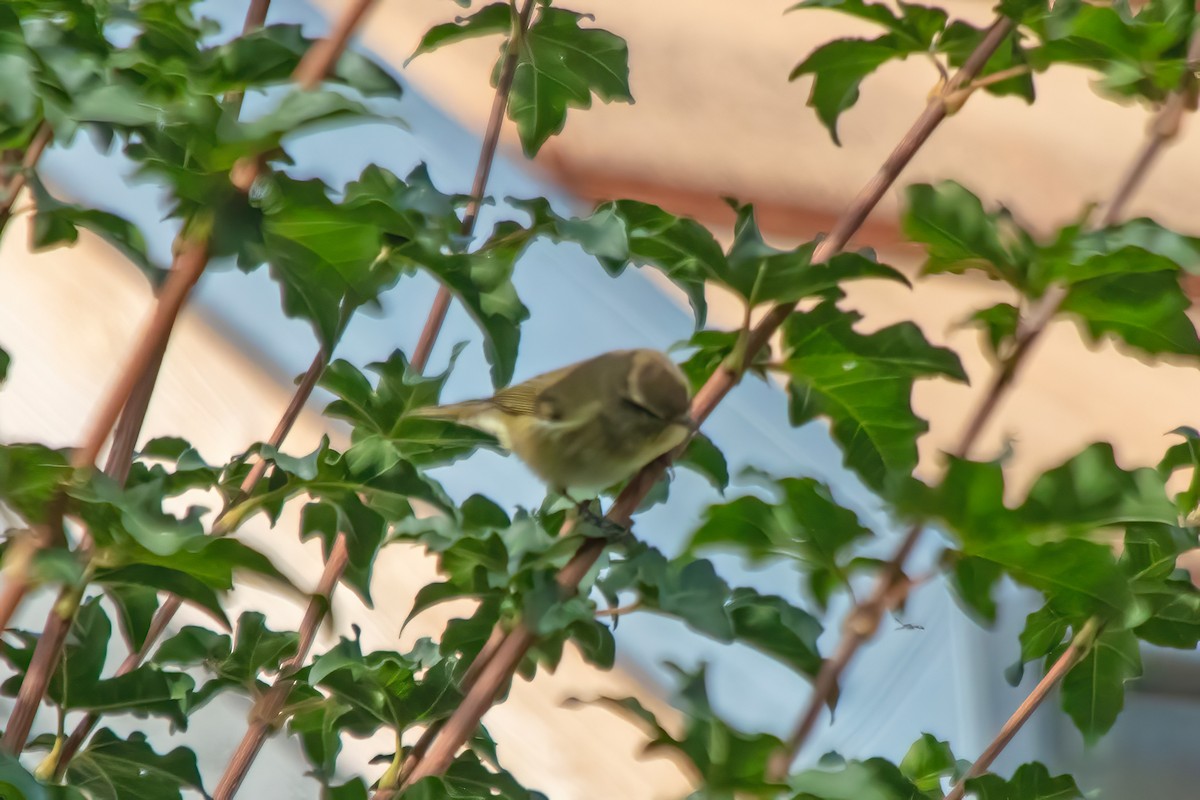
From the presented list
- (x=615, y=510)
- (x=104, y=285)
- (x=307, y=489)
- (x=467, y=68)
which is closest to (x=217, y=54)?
(x=307, y=489)

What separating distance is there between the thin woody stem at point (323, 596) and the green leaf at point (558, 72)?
0.04 m

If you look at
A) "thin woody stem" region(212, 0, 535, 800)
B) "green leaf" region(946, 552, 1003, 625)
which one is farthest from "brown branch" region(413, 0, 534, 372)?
"green leaf" region(946, 552, 1003, 625)

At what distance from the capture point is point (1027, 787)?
948 millimetres

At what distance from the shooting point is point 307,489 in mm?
882

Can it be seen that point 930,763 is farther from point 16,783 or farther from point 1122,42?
point 16,783

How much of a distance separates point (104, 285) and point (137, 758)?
1647 mm

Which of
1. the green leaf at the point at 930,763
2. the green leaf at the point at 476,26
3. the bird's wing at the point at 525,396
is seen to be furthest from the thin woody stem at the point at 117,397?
the bird's wing at the point at 525,396

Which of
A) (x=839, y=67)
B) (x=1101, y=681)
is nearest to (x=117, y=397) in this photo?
(x=839, y=67)

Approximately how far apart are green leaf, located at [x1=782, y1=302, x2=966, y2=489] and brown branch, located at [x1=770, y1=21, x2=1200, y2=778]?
40 millimetres

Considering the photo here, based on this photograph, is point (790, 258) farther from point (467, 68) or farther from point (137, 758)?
point (467, 68)

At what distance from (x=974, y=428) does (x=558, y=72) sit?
22.2 inches

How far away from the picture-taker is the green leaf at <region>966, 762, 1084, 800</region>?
90 centimetres

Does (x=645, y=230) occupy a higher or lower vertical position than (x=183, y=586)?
higher

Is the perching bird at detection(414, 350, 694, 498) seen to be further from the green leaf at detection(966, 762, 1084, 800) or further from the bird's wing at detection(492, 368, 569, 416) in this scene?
the green leaf at detection(966, 762, 1084, 800)
